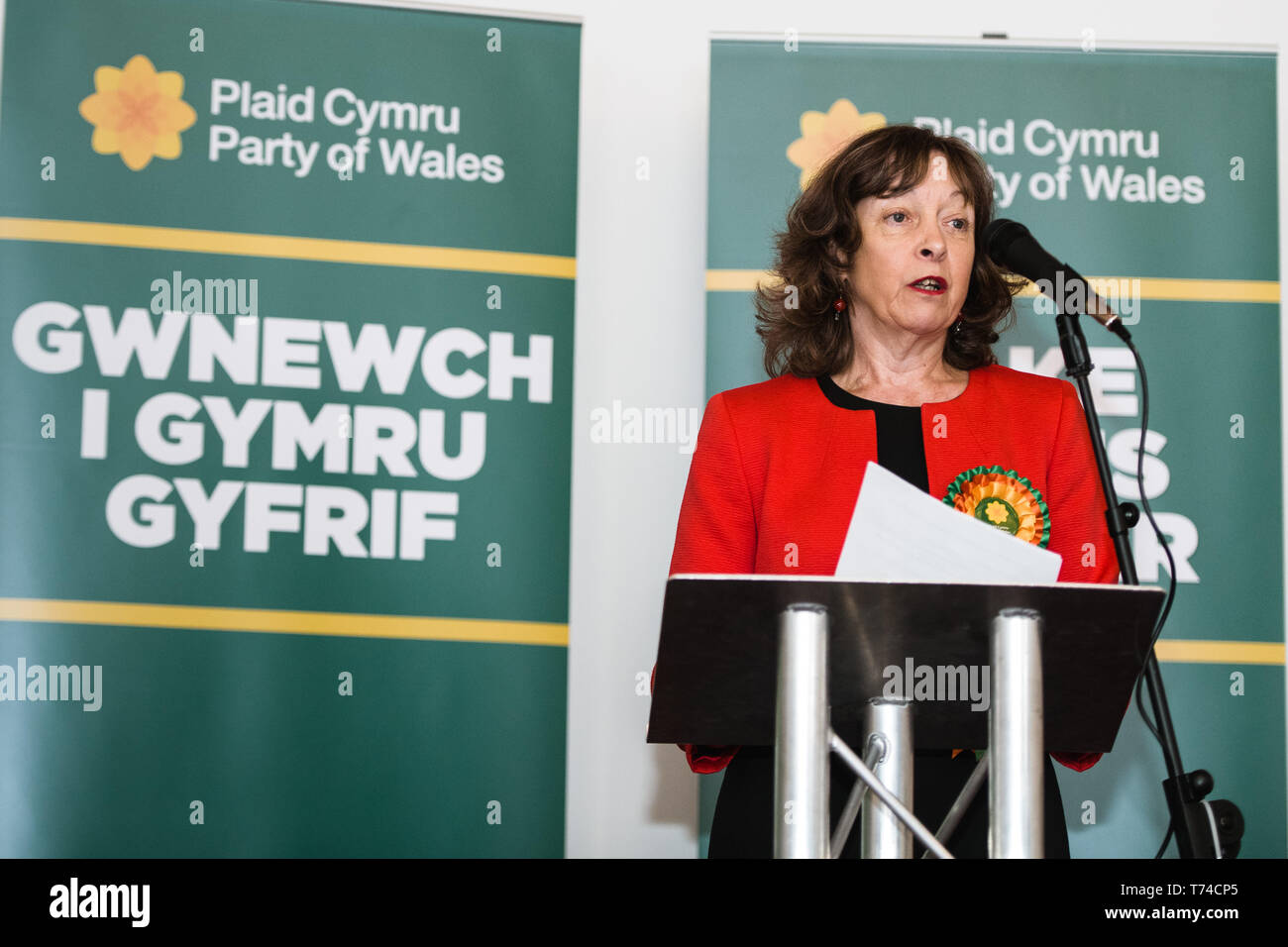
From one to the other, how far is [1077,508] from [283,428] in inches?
64.9

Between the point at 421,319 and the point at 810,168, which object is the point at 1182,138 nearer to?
the point at 810,168

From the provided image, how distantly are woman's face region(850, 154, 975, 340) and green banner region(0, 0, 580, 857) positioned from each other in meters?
0.91

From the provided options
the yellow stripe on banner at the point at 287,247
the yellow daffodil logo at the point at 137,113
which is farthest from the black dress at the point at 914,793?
the yellow daffodil logo at the point at 137,113

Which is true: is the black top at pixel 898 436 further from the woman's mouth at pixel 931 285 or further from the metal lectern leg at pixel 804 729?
the metal lectern leg at pixel 804 729

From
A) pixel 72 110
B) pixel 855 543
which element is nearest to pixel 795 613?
pixel 855 543

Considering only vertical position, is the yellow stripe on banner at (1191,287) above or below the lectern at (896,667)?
above

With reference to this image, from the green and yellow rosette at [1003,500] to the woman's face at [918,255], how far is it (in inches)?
11.4

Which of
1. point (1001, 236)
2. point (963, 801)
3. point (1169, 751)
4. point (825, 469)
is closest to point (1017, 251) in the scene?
point (1001, 236)

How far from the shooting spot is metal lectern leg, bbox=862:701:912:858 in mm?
1526

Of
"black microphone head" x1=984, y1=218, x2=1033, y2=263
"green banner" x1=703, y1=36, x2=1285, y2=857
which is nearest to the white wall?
"green banner" x1=703, y1=36, x2=1285, y2=857

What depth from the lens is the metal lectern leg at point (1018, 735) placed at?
1365mm

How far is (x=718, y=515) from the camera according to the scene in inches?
80.6

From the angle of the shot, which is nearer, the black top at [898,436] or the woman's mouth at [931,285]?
the black top at [898,436]

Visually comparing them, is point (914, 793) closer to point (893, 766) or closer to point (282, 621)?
point (893, 766)
